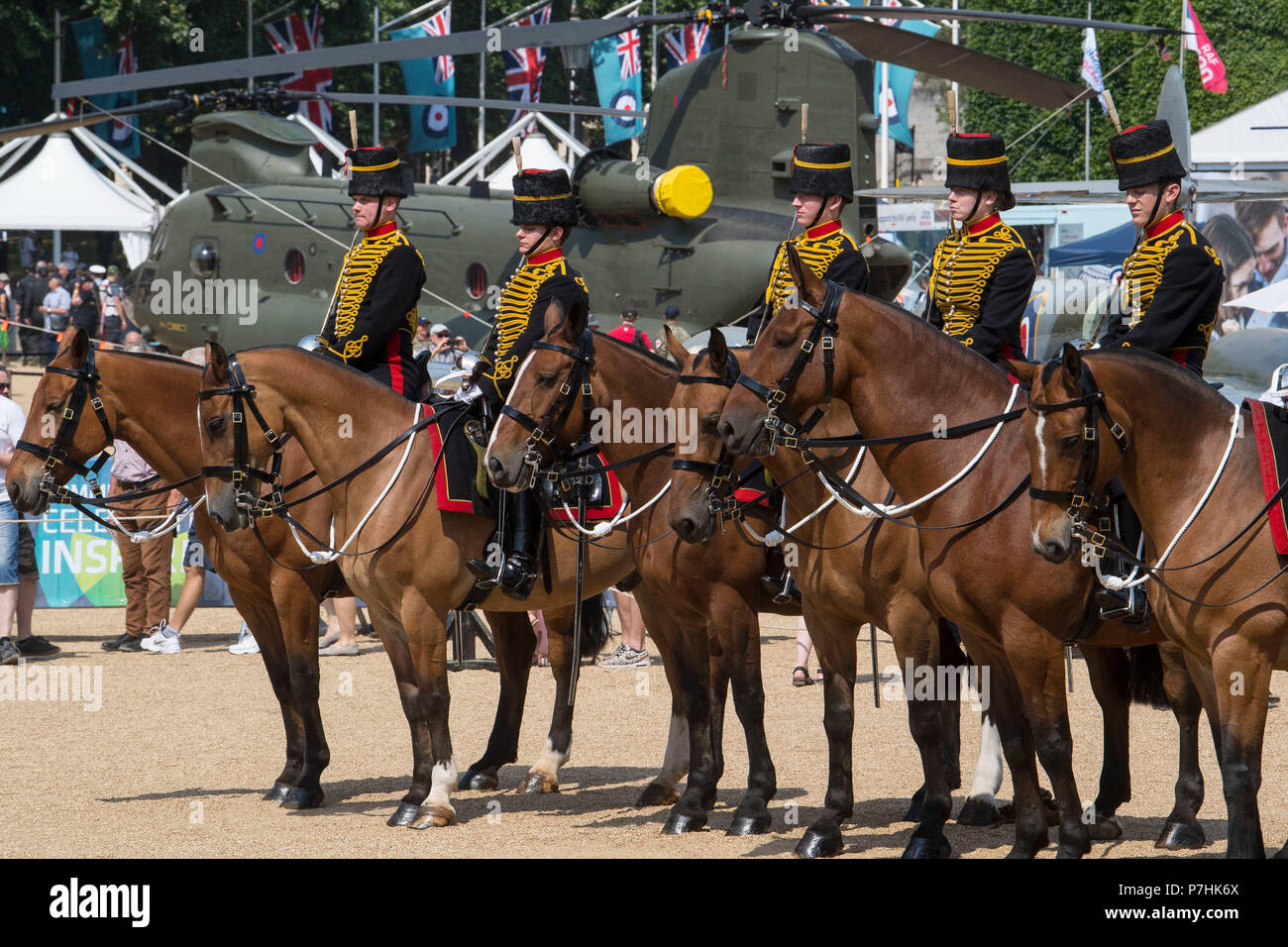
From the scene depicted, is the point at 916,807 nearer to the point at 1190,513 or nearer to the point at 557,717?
the point at 1190,513

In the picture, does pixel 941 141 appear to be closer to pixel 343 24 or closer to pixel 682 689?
pixel 343 24

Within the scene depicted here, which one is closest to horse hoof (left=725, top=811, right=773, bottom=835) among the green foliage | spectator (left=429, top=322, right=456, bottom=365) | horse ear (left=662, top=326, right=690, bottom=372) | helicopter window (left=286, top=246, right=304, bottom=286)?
horse ear (left=662, top=326, right=690, bottom=372)

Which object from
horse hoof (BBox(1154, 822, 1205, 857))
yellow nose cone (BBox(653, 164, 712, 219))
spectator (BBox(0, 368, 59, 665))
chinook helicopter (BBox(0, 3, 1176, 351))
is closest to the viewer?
horse hoof (BBox(1154, 822, 1205, 857))

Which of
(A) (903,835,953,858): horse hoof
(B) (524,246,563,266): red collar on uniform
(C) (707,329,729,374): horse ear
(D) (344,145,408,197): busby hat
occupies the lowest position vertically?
(A) (903,835,953,858): horse hoof

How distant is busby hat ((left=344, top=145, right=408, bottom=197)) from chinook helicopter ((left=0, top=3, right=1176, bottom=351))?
7179 millimetres

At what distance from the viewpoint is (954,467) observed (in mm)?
7066

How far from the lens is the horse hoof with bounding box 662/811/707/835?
831 cm

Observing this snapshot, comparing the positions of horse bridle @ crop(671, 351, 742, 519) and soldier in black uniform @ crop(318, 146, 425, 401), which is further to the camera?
soldier in black uniform @ crop(318, 146, 425, 401)

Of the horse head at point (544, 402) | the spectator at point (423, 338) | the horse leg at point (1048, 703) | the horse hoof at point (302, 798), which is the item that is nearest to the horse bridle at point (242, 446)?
the horse head at point (544, 402)

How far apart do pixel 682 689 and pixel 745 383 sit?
2.44 meters

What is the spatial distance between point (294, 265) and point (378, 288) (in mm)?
15354

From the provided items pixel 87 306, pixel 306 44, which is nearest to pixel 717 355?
pixel 87 306

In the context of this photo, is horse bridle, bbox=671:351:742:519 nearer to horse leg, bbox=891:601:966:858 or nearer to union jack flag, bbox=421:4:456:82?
horse leg, bbox=891:601:966:858

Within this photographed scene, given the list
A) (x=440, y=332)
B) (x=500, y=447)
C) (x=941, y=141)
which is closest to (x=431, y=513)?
(x=500, y=447)
